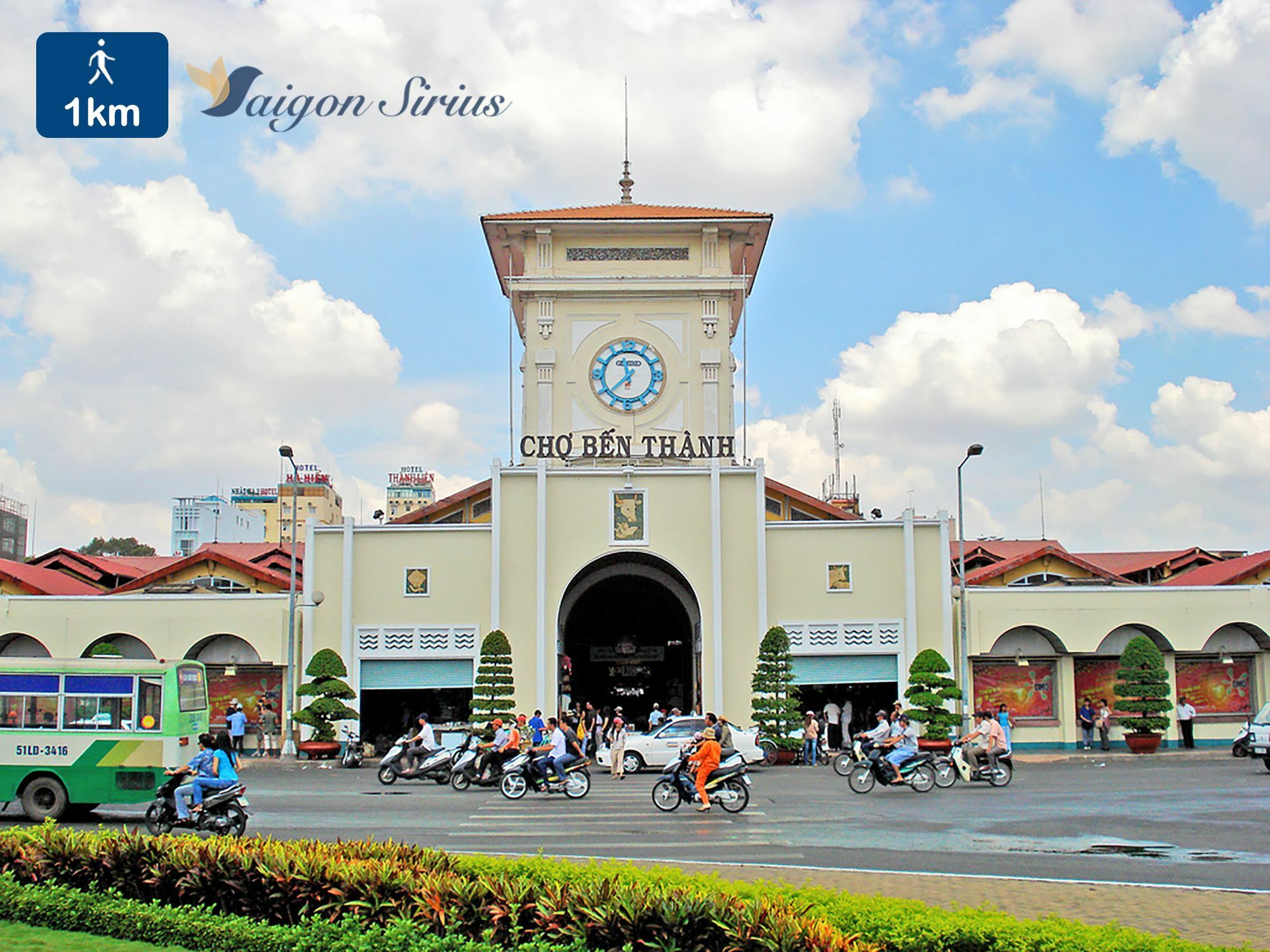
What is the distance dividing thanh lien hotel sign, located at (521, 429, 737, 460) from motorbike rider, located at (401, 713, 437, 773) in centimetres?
1100

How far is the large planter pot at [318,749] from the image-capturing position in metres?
34.1

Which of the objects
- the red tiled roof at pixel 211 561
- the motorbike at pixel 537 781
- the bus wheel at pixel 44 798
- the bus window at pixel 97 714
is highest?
the red tiled roof at pixel 211 561

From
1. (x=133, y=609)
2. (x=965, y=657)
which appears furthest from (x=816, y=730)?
(x=133, y=609)

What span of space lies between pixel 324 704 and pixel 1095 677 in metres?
22.4

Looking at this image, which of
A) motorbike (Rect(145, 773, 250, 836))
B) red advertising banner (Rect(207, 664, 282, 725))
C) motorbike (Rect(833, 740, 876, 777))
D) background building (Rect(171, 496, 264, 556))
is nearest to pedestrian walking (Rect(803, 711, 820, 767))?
motorbike (Rect(833, 740, 876, 777))

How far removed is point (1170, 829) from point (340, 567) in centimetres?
2488

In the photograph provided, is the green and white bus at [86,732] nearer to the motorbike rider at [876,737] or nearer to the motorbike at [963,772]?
the motorbike rider at [876,737]

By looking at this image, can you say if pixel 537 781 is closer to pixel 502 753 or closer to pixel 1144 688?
pixel 502 753

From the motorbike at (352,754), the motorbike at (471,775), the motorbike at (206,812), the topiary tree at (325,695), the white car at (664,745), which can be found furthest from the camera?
the topiary tree at (325,695)

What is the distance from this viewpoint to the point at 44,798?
18.7 meters

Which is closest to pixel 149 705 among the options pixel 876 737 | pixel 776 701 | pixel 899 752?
pixel 899 752

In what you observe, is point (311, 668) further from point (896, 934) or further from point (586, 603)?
point (896, 934)

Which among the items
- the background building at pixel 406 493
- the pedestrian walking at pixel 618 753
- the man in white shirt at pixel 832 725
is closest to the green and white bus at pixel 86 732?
the pedestrian walking at pixel 618 753

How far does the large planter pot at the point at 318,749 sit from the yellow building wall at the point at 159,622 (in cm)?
325
